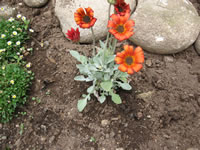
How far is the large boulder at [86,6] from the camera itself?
116 inches

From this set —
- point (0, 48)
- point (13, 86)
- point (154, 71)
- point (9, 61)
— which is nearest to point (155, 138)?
point (154, 71)

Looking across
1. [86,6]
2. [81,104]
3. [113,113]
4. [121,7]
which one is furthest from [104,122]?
[86,6]

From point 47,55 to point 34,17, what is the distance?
87cm

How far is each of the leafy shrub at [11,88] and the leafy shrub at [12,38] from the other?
0.85ft

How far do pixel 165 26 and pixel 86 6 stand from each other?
118 cm

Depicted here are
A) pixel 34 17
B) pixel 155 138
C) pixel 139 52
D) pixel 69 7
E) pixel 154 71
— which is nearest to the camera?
pixel 139 52

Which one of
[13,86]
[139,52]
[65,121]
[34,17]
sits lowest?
[65,121]

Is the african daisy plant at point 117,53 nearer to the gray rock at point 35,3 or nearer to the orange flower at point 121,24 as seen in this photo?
the orange flower at point 121,24

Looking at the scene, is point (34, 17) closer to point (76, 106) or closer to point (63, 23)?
point (63, 23)

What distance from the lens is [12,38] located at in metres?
3.04

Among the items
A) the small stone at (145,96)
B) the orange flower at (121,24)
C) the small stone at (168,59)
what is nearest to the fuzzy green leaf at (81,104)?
the small stone at (145,96)

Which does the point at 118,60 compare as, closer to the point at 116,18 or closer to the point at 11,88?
the point at 116,18

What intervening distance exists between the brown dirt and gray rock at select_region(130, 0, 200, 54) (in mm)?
234

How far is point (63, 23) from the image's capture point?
122 inches
